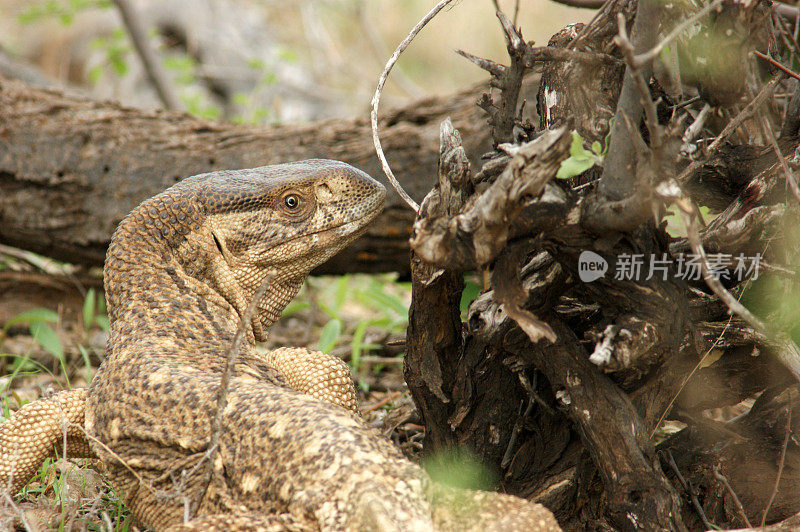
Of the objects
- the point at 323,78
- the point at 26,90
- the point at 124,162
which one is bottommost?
the point at 323,78

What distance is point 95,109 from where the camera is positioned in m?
6.10

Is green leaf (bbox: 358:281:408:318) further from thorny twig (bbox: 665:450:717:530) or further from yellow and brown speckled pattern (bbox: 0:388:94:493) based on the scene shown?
thorny twig (bbox: 665:450:717:530)

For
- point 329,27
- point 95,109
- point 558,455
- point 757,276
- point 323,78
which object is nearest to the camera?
point 757,276

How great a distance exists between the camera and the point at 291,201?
387 centimetres

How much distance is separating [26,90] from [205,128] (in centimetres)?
156

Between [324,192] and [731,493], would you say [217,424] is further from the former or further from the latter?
[731,493]

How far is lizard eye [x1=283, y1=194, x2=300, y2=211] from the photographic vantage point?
152 inches

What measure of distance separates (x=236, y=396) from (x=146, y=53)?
6626mm

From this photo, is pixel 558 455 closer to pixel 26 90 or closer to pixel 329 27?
pixel 26 90

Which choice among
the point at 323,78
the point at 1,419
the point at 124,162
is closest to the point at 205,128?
the point at 124,162

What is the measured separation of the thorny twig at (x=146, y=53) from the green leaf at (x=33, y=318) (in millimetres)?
3564

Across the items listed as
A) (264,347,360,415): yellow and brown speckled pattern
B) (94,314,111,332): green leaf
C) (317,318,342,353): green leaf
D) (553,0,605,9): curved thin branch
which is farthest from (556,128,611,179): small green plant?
(94,314,111,332): green leaf

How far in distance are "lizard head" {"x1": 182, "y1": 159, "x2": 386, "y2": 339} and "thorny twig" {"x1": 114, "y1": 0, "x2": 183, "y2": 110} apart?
5026mm

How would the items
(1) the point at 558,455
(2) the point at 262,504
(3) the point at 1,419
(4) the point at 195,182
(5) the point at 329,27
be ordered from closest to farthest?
(2) the point at 262,504 → (1) the point at 558,455 → (4) the point at 195,182 → (3) the point at 1,419 → (5) the point at 329,27
